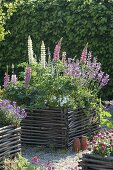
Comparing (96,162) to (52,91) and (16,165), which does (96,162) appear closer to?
(16,165)

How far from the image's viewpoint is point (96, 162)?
523 cm

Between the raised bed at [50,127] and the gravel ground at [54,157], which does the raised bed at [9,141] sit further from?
the raised bed at [50,127]

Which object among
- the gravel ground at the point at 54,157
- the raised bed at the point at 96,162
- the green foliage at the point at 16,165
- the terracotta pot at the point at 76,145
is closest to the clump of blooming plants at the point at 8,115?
the green foliage at the point at 16,165

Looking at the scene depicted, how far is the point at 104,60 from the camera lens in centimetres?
1038

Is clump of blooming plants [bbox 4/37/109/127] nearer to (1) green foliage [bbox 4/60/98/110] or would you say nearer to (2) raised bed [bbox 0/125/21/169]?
(1) green foliage [bbox 4/60/98/110]

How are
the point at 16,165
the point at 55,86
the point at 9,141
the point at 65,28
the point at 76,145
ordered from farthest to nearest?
the point at 65,28, the point at 55,86, the point at 76,145, the point at 9,141, the point at 16,165

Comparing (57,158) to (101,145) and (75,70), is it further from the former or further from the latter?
(101,145)

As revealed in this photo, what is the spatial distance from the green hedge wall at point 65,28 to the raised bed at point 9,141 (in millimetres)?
4293

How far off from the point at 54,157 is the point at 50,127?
1.62ft

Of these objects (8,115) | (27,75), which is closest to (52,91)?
(27,75)

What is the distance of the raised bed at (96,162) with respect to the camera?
5164 millimetres

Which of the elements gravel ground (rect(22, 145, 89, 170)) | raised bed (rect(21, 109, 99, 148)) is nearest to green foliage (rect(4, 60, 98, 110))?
raised bed (rect(21, 109, 99, 148))

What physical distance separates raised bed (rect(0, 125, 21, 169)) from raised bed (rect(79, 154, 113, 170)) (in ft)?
3.80

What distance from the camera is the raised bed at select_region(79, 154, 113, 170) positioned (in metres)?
5.16
